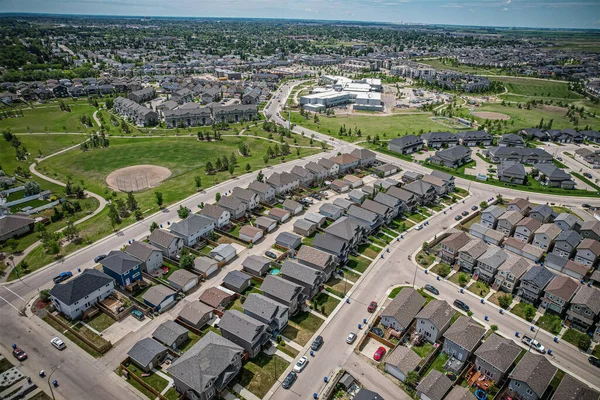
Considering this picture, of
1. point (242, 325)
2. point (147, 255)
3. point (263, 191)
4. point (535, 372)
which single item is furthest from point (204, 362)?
point (263, 191)

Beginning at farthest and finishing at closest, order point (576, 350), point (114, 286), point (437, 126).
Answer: point (437, 126) → point (114, 286) → point (576, 350)

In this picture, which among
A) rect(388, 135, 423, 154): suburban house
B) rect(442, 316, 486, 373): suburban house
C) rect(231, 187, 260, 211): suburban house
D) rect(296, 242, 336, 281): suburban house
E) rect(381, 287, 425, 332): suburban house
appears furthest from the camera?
rect(388, 135, 423, 154): suburban house

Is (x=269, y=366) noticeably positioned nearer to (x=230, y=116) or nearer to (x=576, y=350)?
(x=576, y=350)

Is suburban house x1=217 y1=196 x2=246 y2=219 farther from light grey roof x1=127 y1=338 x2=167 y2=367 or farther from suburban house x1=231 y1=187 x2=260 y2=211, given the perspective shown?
light grey roof x1=127 y1=338 x2=167 y2=367


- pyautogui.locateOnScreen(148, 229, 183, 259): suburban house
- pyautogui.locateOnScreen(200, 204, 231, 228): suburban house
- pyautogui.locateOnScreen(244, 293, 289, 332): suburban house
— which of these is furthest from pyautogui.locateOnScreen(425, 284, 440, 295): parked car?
pyautogui.locateOnScreen(148, 229, 183, 259): suburban house

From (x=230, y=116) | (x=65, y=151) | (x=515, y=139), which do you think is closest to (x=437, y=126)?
(x=515, y=139)

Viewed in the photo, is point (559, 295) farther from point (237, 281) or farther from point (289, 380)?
point (237, 281)

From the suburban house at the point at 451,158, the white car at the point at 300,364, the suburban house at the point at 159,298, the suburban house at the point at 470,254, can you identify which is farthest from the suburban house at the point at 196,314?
the suburban house at the point at 451,158
